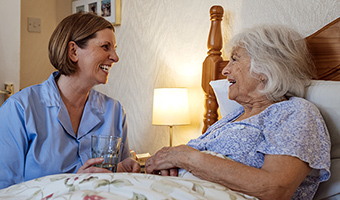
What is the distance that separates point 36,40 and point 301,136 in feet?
8.67

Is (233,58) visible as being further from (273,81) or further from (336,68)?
(336,68)

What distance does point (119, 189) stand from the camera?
2.97 ft

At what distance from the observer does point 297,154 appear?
106 centimetres

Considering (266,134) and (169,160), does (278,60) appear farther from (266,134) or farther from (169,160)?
(169,160)

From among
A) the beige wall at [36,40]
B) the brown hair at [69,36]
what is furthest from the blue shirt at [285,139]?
the beige wall at [36,40]

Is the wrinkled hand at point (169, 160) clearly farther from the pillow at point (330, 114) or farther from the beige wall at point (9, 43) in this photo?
the beige wall at point (9, 43)

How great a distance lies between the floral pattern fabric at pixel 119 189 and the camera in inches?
34.4

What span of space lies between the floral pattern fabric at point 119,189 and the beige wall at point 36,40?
227cm

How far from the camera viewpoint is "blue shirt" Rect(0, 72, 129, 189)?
1332mm

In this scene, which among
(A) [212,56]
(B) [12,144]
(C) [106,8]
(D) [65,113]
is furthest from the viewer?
(C) [106,8]

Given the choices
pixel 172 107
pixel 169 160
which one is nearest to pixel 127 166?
pixel 169 160

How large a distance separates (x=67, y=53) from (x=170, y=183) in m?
0.81

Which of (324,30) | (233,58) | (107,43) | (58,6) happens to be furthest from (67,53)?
(58,6)

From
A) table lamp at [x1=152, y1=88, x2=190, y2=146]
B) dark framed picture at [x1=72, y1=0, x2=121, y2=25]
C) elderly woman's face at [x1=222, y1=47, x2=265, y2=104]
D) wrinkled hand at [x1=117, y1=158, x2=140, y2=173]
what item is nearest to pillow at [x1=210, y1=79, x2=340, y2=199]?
elderly woman's face at [x1=222, y1=47, x2=265, y2=104]
